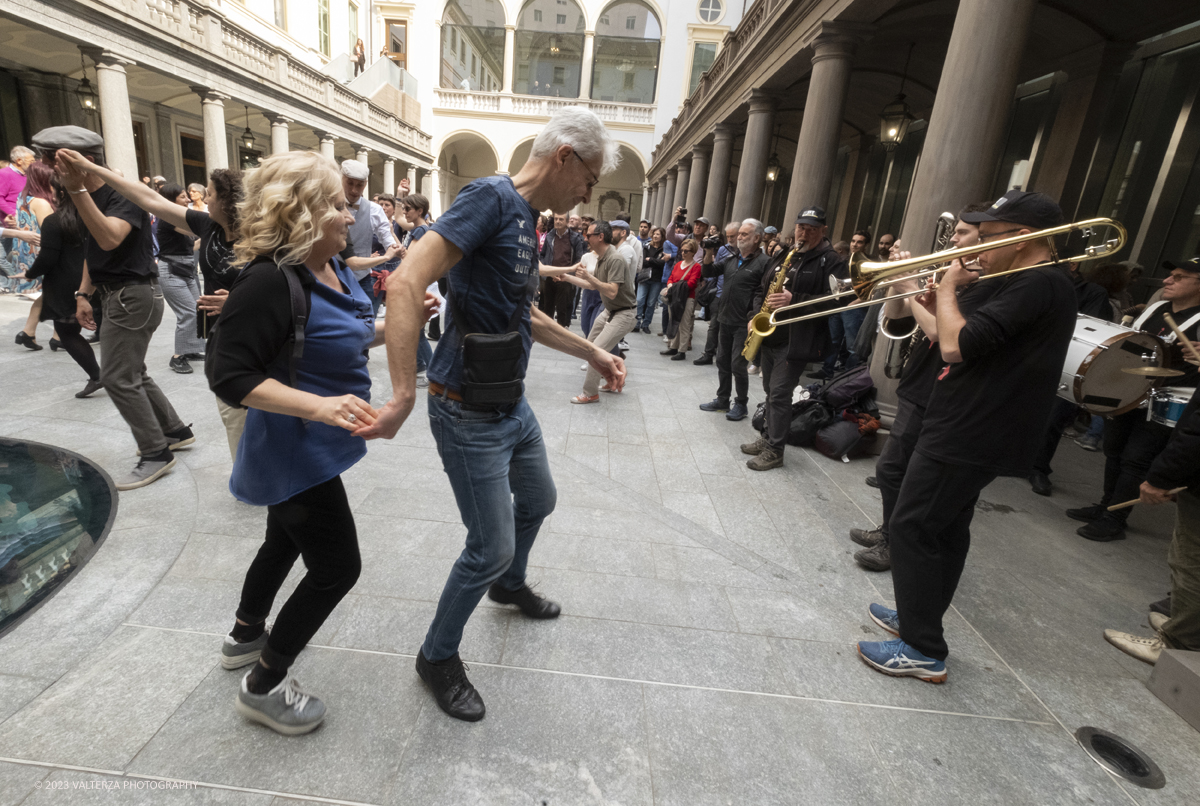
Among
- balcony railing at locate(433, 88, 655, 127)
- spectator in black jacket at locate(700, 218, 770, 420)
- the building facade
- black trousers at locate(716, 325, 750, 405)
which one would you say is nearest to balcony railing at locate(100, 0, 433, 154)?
the building facade

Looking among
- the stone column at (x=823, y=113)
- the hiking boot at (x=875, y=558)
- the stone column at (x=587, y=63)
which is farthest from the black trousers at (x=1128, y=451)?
the stone column at (x=587, y=63)

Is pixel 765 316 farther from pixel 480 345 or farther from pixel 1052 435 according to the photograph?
pixel 480 345

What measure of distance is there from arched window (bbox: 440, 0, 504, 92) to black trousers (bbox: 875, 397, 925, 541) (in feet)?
131

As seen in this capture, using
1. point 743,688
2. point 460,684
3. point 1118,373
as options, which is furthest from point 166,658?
point 1118,373

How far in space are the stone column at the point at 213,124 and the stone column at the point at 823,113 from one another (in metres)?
14.6

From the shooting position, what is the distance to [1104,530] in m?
4.25

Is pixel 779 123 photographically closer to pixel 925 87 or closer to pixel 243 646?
pixel 925 87

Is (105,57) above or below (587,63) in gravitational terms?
below

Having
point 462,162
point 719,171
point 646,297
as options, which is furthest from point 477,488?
point 462,162

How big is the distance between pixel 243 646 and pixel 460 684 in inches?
33.2

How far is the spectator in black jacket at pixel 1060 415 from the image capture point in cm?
517

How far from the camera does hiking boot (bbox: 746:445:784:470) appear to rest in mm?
4949

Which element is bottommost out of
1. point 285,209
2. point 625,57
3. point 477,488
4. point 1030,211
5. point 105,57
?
point 477,488

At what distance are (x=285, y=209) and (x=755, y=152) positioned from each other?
10546 millimetres
